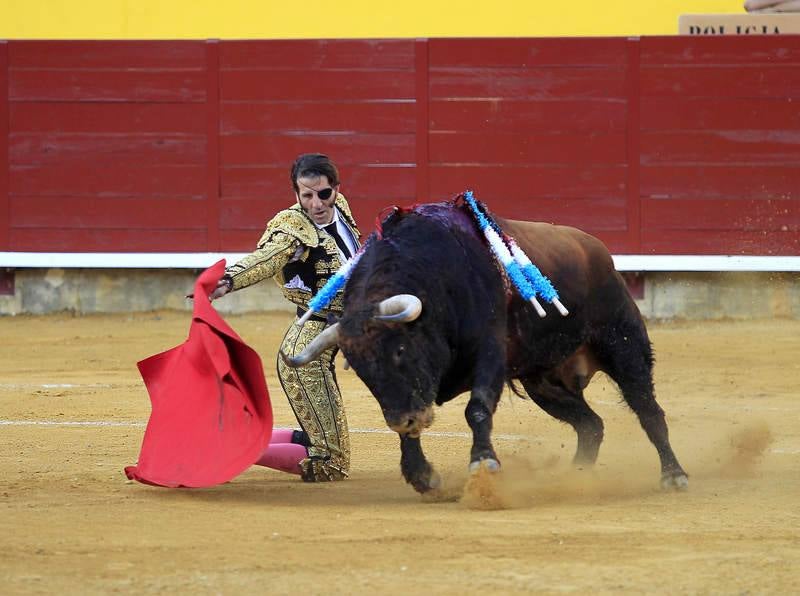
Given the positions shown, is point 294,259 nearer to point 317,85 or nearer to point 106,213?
point 317,85

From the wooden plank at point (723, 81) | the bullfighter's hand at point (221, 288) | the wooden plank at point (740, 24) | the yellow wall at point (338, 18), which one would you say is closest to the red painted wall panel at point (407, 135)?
the wooden plank at point (723, 81)

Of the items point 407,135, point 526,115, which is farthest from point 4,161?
point 526,115

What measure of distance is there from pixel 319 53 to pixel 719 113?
7.56 feet

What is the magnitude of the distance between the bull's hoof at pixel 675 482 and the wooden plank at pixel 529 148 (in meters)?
4.65

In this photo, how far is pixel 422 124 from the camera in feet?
29.2

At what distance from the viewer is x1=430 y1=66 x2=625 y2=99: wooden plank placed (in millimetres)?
8789

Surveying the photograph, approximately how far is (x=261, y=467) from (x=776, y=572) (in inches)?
85.0

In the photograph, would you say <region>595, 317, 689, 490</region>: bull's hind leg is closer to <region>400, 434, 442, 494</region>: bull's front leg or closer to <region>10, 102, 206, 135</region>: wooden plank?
<region>400, 434, 442, 494</region>: bull's front leg

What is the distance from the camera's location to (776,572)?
3061 millimetres

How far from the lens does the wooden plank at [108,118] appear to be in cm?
905

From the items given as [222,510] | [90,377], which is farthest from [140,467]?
[90,377]

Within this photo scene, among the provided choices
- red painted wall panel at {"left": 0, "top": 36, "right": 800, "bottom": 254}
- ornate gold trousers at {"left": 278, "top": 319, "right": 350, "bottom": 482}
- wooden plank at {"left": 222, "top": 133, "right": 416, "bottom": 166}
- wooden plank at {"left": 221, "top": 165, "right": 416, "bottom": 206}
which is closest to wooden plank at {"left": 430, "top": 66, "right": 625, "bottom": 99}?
red painted wall panel at {"left": 0, "top": 36, "right": 800, "bottom": 254}

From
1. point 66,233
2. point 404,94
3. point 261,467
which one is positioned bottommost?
point 261,467

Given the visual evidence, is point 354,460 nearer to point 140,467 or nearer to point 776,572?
point 140,467
